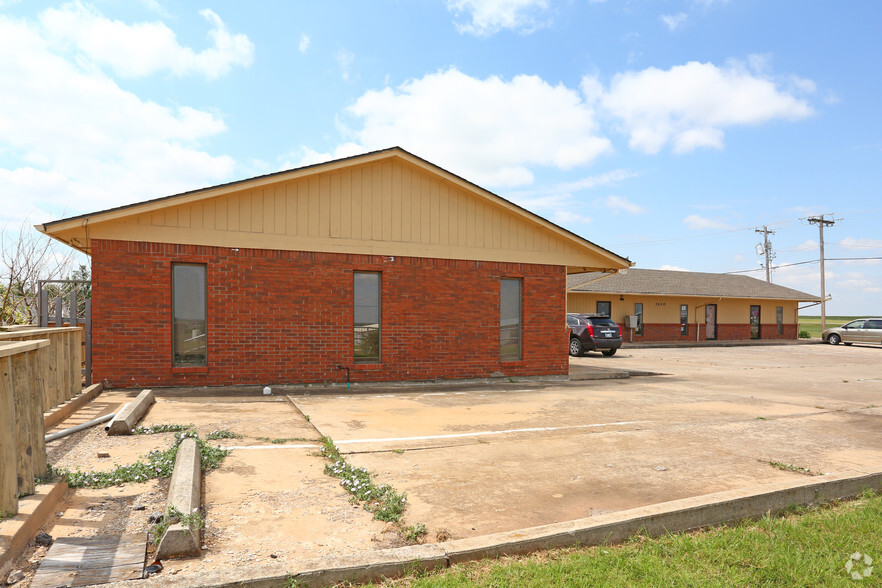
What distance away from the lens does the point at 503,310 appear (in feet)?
43.9

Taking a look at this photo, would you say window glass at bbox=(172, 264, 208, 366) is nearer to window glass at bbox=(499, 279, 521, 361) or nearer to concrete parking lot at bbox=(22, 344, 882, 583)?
concrete parking lot at bbox=(22, 344, 882, 583)

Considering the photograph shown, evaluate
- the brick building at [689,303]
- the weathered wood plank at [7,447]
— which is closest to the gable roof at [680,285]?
the brick building at [689,303]

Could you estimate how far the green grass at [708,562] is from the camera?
10.8ft

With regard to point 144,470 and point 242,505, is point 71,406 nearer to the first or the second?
point 144,470

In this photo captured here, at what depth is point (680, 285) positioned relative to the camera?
115ft

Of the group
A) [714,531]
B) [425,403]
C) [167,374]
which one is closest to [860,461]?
[714,531]

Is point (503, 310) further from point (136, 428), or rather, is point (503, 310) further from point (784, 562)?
point (784, 562)

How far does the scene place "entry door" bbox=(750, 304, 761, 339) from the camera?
124 ft

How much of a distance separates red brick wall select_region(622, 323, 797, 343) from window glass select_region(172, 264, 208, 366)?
26.3m

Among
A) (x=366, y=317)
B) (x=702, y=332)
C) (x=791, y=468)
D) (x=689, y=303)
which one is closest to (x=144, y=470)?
(x=791, y=468)

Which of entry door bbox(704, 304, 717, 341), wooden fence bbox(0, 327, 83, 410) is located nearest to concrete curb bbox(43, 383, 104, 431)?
wooden fence bbox(0, 327, 83, 410)

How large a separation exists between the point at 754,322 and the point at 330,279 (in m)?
35.9

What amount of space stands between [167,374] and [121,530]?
23.3 feet

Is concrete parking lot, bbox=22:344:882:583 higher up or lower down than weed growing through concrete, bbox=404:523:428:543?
lower down
